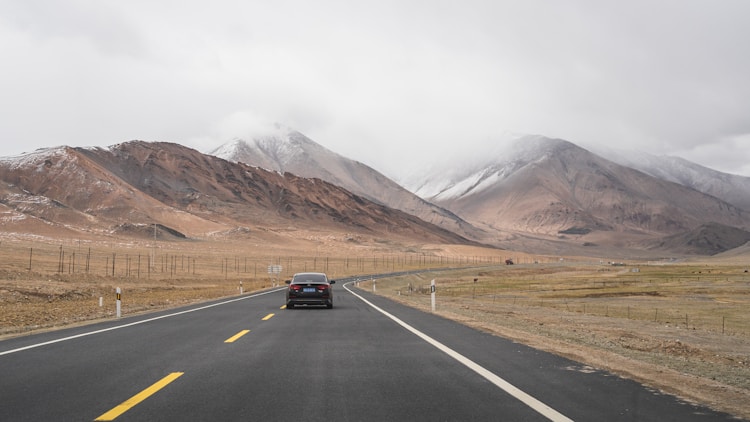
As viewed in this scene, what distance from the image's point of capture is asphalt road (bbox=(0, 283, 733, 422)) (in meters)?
6.72

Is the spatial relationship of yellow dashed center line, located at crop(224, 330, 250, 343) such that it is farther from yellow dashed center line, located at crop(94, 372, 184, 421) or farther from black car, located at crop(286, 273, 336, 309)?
black car, located at crop(286, 273, 336, 309)

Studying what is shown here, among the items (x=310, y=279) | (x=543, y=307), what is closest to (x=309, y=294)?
(x=310, y=279)

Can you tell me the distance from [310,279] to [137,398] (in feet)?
61.6

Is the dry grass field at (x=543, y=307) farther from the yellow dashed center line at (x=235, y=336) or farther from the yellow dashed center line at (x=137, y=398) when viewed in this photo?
the yellow dashed center line at (x=137, y=398)

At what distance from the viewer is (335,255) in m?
154

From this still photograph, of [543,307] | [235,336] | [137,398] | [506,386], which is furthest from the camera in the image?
[543,307]

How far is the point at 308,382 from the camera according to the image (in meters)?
8.46

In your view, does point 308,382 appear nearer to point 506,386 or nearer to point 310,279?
point 506,386

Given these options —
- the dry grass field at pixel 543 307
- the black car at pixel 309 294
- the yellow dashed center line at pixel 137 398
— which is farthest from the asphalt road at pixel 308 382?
the black car at pixel 309 294

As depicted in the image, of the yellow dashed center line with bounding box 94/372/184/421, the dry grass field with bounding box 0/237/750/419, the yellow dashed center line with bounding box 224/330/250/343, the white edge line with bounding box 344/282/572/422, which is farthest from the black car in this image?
the yellow dashed center line with bounding box 94/372/184/421

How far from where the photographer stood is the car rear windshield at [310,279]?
25734mm

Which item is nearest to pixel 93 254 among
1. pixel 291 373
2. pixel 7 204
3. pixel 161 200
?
pixel 7 204

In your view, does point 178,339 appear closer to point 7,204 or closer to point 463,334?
point 463,334

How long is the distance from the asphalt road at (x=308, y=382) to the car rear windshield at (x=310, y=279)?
11.3 m
